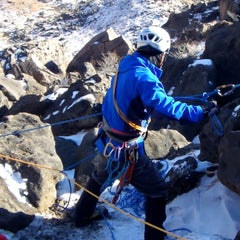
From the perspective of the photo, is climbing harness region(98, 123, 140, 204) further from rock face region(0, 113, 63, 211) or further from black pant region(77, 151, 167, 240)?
rock face region(0, 113, 63, 211)

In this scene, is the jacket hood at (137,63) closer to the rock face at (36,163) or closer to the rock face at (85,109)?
the rock face at (85,109)

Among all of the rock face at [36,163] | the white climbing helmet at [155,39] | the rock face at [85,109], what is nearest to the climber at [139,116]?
the white climbing helmet at [155,39]

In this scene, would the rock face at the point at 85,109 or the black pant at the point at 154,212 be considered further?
the rock face at the point at 85,109

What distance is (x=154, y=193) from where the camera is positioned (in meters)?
4.25

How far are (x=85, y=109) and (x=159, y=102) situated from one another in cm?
722

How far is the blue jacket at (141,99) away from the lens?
3688mm

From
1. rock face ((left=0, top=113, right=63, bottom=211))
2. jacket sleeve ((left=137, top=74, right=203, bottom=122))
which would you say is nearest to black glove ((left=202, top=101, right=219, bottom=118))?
jacket sleeve ((left=137, top=74, right=203, bottom=122))

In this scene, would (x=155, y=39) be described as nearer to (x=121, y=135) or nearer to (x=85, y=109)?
(x=121, y=135)

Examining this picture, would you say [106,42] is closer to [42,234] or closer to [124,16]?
[124,16]

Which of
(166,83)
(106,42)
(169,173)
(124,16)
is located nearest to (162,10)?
(124,16)

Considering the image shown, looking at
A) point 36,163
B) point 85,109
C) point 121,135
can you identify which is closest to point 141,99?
point 121,135

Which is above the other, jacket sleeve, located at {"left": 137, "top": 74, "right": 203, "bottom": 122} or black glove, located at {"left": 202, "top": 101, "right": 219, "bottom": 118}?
jacket sleeve, located at {"left": 137, "top": 74, "right": 203, "bottom": 122}

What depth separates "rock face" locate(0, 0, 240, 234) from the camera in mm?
5082

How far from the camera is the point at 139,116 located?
4.05 meters
